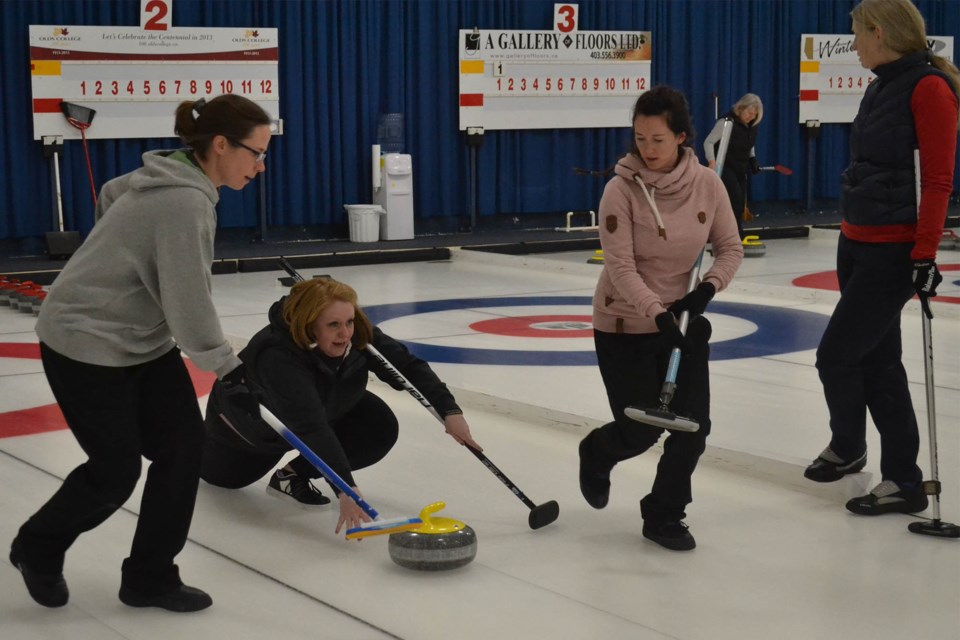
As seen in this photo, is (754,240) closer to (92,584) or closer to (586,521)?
(586,521)

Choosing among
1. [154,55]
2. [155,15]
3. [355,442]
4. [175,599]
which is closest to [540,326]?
[355,442]

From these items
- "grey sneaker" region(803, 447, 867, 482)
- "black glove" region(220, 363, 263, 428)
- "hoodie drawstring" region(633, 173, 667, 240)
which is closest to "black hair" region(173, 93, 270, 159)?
"black glove" region(220, 363, 263, 428)

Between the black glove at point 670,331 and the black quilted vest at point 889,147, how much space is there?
66 centimetres

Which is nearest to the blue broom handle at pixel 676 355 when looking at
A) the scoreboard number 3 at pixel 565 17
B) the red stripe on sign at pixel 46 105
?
the red stripe on sign at pixel 46 105

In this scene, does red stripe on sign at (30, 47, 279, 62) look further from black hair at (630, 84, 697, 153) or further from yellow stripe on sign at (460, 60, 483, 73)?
black hair at (630, 84, 697, 153)

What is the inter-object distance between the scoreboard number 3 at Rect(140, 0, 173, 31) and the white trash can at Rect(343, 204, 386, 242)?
6.85 feet

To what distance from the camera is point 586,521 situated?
11.1ft

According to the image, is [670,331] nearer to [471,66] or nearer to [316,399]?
[316,399]

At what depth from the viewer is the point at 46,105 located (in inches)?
381

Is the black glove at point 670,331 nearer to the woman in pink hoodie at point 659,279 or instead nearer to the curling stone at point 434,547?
the woman in pink hoodie at point 659,279

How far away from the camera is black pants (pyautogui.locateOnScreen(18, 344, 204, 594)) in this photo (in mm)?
2574

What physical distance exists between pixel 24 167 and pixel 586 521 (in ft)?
24.9

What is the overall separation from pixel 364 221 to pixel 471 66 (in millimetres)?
1724

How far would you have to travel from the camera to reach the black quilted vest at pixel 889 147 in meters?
3.23
